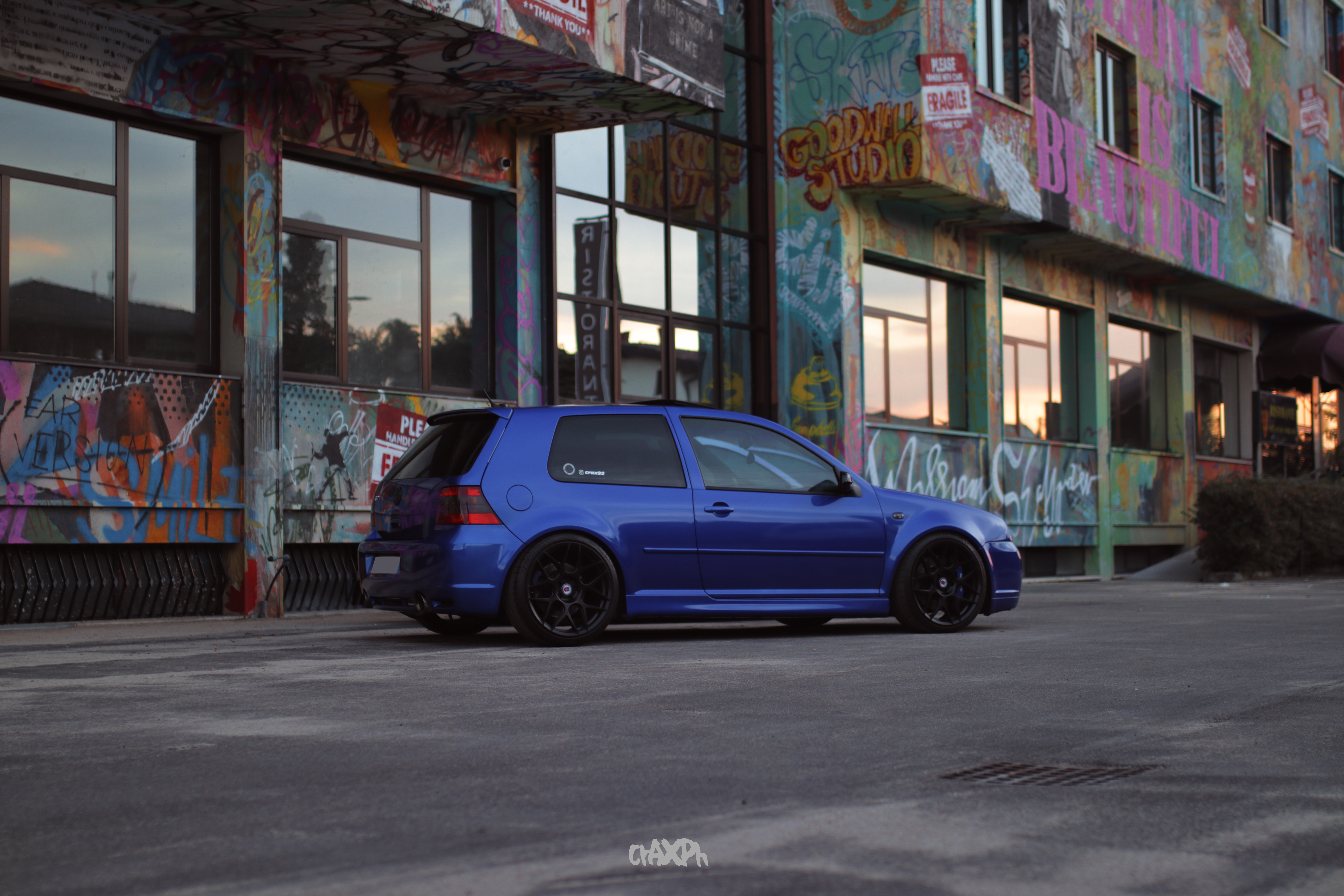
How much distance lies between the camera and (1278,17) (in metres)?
30.8

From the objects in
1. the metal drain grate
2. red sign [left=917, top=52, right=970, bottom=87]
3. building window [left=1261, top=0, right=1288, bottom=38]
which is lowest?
the metal drain grate

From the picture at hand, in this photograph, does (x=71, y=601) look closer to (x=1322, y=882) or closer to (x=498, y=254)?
(x=498, y=254)

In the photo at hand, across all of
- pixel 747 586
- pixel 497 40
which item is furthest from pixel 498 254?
pixel 747 586

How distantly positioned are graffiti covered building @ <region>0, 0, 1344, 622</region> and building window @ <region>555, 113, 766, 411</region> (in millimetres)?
55

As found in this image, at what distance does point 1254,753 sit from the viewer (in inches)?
194

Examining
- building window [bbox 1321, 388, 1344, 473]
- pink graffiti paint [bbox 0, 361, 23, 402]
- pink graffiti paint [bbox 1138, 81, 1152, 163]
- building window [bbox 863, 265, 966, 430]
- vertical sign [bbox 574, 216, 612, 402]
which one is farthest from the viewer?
building window [bbox 1321, 388, 1344, 473]

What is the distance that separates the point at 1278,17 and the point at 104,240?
26.5 metres

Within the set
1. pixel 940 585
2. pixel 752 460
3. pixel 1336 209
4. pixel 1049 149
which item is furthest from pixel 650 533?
pixel 1336 209

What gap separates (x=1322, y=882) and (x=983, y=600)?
741 centimetres

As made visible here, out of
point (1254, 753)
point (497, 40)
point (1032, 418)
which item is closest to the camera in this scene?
point (1254, 753)

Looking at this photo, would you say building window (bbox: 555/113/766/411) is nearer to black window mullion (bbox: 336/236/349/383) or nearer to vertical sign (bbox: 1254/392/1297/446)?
black window mullion (bbox: 336/236/349/383)

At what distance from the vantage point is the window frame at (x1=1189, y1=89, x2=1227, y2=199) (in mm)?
27141

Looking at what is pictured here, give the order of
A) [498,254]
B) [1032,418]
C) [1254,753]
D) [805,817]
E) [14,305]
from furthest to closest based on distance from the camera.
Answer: [1032,418], [498,254], [14,305], [1254,753], [805,817]
